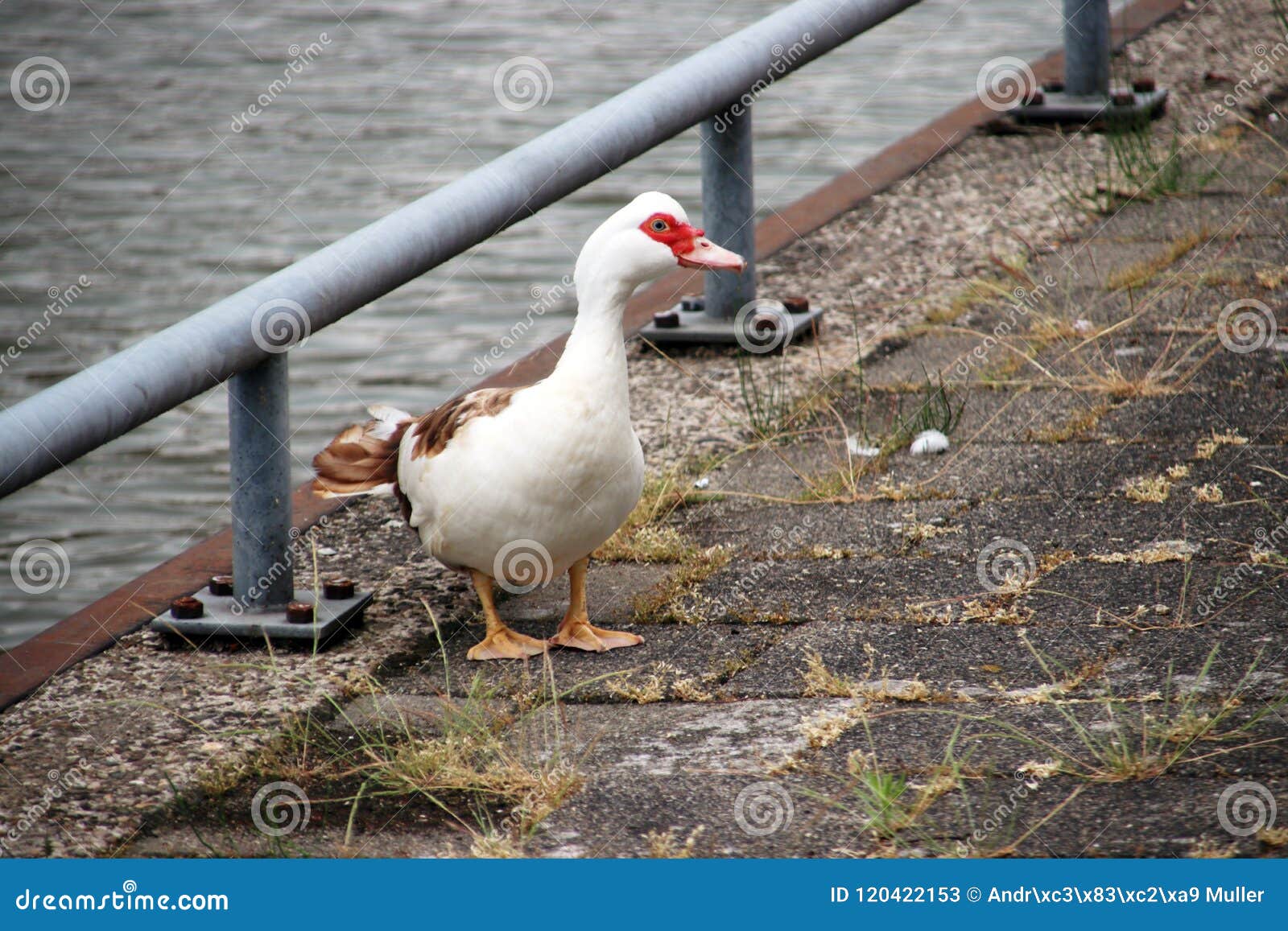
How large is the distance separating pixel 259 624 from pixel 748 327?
2.12 meters

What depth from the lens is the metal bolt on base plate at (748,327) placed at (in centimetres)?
512

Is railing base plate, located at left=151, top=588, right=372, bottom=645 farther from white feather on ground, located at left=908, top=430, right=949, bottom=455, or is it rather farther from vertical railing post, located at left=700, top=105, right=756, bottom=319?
vertical railing post, located at left=700, top=105, right=756, bottom=319

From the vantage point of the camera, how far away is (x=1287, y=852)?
2406mm

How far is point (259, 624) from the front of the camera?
3.52 meters

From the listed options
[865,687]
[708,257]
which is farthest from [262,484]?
[865,687]

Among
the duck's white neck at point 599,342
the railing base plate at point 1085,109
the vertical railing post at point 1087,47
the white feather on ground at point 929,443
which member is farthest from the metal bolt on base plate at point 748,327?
the vertical railing post at point 1087,47

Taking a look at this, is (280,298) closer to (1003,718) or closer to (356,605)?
(356,605)

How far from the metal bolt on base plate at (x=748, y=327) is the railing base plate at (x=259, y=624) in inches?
73.1

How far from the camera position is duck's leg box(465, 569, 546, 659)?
3.43 metres

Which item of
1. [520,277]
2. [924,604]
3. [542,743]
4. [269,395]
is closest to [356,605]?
[269,395]

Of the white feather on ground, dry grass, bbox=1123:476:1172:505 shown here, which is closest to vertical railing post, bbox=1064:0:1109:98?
the white feather on ground

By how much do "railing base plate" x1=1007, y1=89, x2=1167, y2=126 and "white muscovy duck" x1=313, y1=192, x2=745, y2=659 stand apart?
3.70 meters

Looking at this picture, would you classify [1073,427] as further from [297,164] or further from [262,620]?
[297,164]

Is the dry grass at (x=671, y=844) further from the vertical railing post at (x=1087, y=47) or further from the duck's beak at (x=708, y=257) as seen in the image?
the vertical railing post at (x=1087, y=47)
